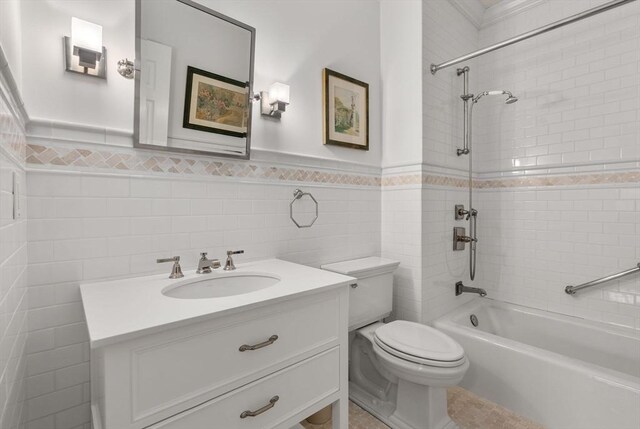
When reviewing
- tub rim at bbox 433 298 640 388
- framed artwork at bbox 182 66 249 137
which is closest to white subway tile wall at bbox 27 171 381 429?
framed artwork at bbox 182 66 249 137

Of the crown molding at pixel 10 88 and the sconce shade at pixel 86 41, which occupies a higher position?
the sconce shade at pixel 86 41

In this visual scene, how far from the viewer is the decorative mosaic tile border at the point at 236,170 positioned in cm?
110

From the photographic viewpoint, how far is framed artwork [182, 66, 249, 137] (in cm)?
137

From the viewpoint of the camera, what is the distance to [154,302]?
953 millimetres

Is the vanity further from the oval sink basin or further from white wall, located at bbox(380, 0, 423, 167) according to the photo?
white wall, located at bbox(380, 0, 423, 167)

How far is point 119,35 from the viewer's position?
3.93ft

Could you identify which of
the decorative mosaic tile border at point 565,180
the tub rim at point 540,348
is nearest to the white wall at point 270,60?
the decorative mosaic tile border at point 565,180

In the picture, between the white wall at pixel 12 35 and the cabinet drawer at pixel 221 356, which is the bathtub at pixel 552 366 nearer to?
the cabinet drawer at pixel 221 356

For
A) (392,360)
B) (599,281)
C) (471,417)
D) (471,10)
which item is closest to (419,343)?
(392,360)

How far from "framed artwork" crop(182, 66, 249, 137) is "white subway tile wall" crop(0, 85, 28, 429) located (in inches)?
23.7

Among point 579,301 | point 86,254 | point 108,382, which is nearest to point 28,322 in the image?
point 86,254

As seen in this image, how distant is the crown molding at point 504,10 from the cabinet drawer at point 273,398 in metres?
2.90

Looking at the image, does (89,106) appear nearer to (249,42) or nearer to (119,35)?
(119,35)

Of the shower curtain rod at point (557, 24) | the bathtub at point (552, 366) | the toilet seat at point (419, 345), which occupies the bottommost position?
the bathtub at point (552, 366)
